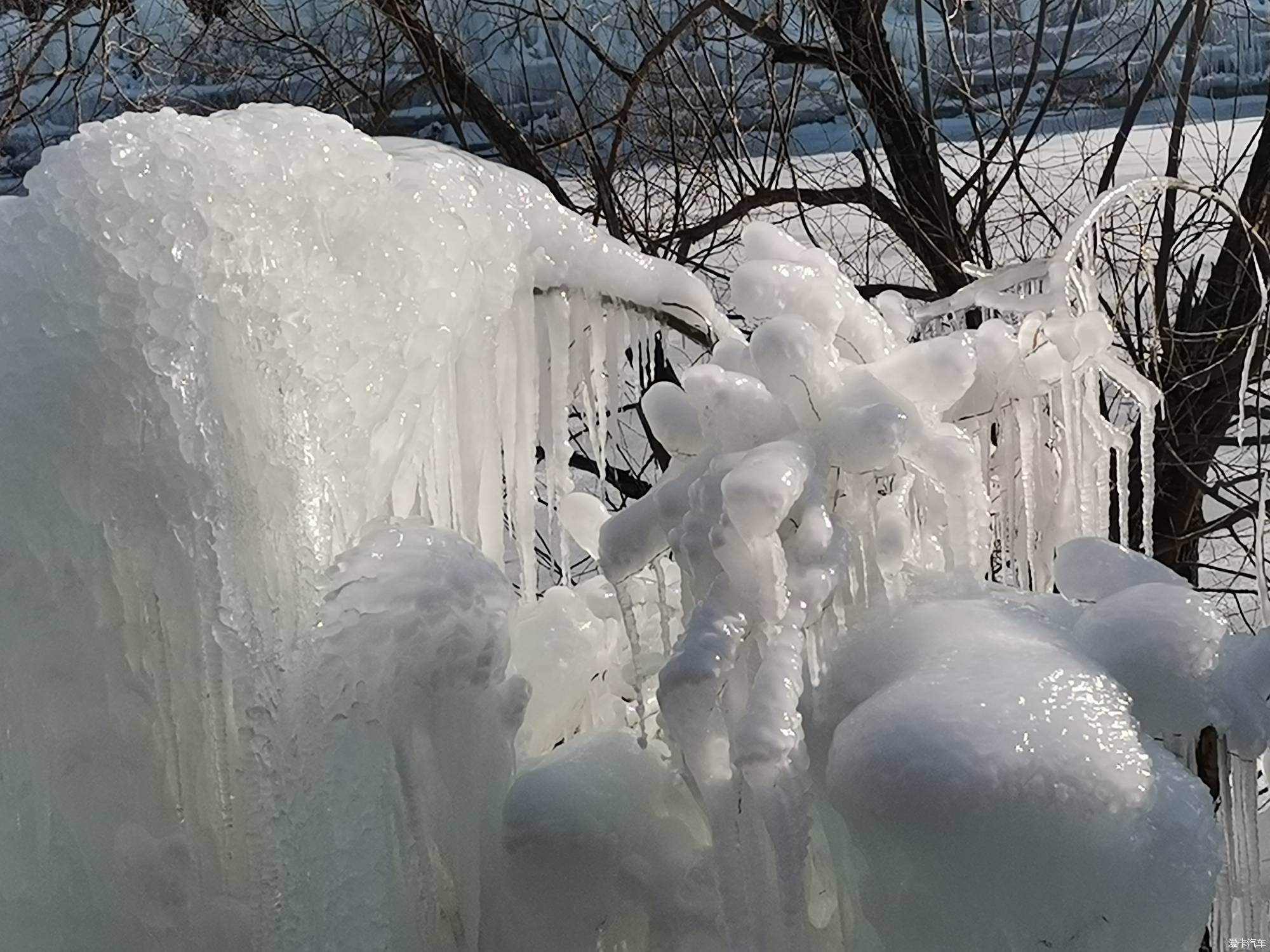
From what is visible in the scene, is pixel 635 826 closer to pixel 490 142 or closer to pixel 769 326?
pixel 769 326

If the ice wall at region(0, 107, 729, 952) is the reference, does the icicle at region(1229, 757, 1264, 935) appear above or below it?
below

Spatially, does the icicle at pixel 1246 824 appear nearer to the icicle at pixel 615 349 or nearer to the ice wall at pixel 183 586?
the ice wall at pixel 183 586

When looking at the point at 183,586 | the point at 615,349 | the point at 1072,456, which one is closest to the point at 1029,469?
the point at 1072,456

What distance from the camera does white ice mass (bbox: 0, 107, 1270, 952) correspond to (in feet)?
3.72

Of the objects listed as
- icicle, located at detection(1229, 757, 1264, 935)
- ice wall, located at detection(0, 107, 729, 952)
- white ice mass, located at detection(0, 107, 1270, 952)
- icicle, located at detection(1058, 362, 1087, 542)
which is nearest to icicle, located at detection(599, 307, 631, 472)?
white ice mass, located at detection(0, 107, 1270, 952)

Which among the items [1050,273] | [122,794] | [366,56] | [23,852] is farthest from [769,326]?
[366,56]

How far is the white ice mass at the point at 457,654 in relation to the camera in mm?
1134

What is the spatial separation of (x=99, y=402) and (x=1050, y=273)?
1193 millimetres

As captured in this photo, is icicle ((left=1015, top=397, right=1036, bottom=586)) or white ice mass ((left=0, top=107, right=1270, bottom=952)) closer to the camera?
white ice mass ((left=0, top=107, right=1270, bottom=952))

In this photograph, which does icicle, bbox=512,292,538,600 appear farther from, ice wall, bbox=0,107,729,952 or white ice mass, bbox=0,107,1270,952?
ice wall, bbox=0,107,729,952

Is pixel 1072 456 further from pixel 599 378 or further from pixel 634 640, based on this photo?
pixel 634 640

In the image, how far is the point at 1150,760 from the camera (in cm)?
115

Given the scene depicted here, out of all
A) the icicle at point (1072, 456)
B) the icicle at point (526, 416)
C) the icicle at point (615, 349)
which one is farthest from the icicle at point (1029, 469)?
the icicle at point (526, 416)

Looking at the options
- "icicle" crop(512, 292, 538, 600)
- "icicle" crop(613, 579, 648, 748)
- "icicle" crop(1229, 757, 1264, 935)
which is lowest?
"icicle" crop(1229, 757, 1264, 935)
